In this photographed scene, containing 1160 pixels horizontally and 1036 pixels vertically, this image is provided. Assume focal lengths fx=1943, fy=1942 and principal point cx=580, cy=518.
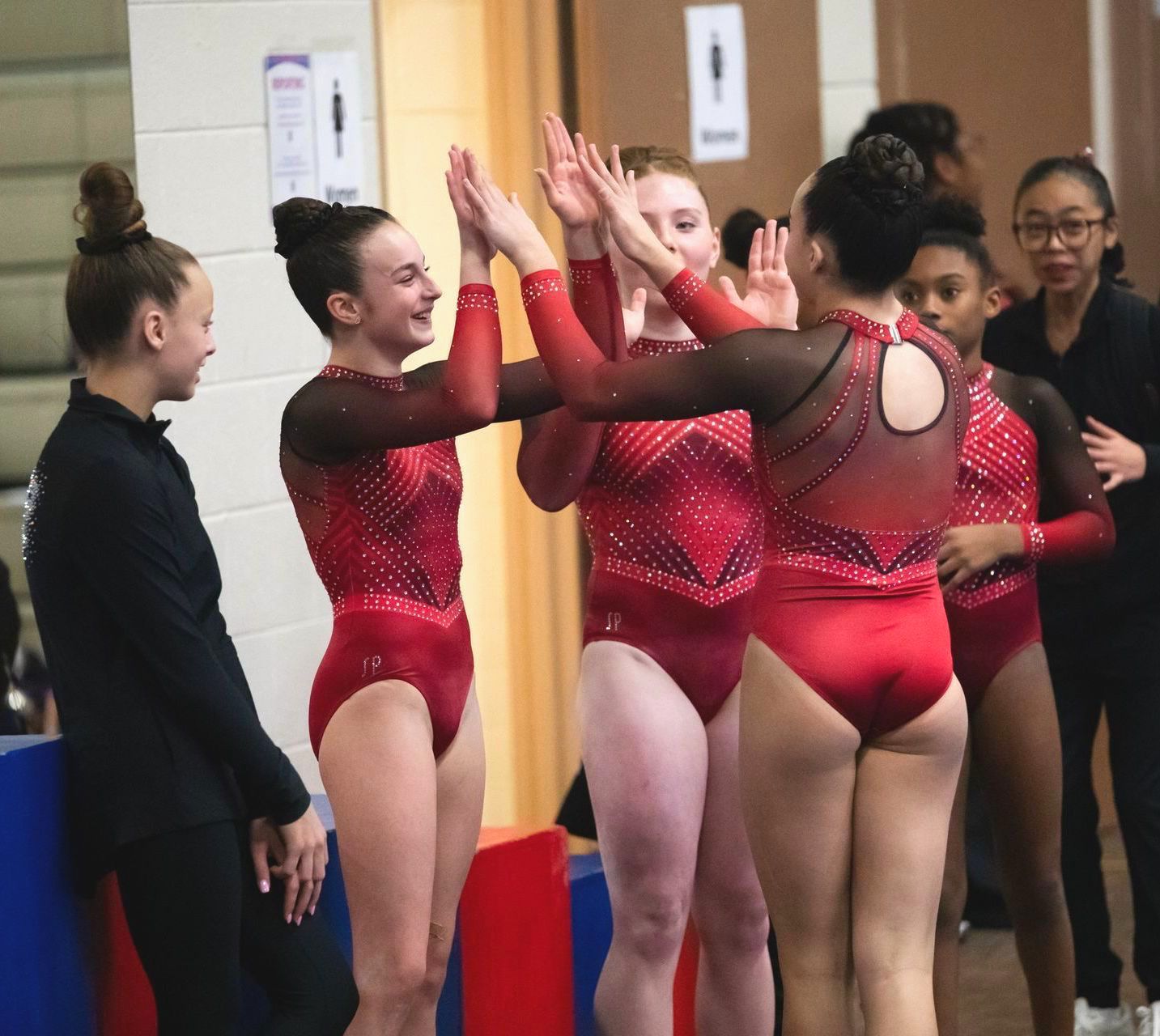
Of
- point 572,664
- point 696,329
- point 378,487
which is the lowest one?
point 572,664

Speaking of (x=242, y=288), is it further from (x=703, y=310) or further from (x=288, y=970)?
(x=288, y=970)

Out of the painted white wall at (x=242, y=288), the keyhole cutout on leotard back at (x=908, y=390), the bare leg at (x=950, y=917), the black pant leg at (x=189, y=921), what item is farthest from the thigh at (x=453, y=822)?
the painted white wall at (x=242, y=288)

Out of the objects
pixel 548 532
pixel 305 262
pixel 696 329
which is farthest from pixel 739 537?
pixel 548 532

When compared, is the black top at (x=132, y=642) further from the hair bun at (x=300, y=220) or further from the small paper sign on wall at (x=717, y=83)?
the small paper sign on wall at (x=717, y=83)

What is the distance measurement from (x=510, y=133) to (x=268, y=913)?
9.46ft

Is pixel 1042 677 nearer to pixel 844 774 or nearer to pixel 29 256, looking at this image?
pixel 844 774

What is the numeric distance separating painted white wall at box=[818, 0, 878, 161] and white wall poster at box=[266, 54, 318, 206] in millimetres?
1795

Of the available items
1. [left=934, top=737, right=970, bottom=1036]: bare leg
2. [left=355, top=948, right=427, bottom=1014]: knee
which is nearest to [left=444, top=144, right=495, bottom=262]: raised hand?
[left=355, top=948, right=427, bottom=1014]: knee

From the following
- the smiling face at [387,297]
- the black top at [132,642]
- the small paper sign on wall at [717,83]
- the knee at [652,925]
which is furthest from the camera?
the small paper sign on wall at [717,83]

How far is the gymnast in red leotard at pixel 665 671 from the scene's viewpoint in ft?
9.56

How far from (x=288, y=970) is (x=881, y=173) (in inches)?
51.9

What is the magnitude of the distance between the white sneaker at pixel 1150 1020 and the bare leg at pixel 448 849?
1593 millimetres

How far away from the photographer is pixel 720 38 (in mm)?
5215

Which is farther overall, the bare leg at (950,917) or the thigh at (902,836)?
the bare leg at (950,917)
